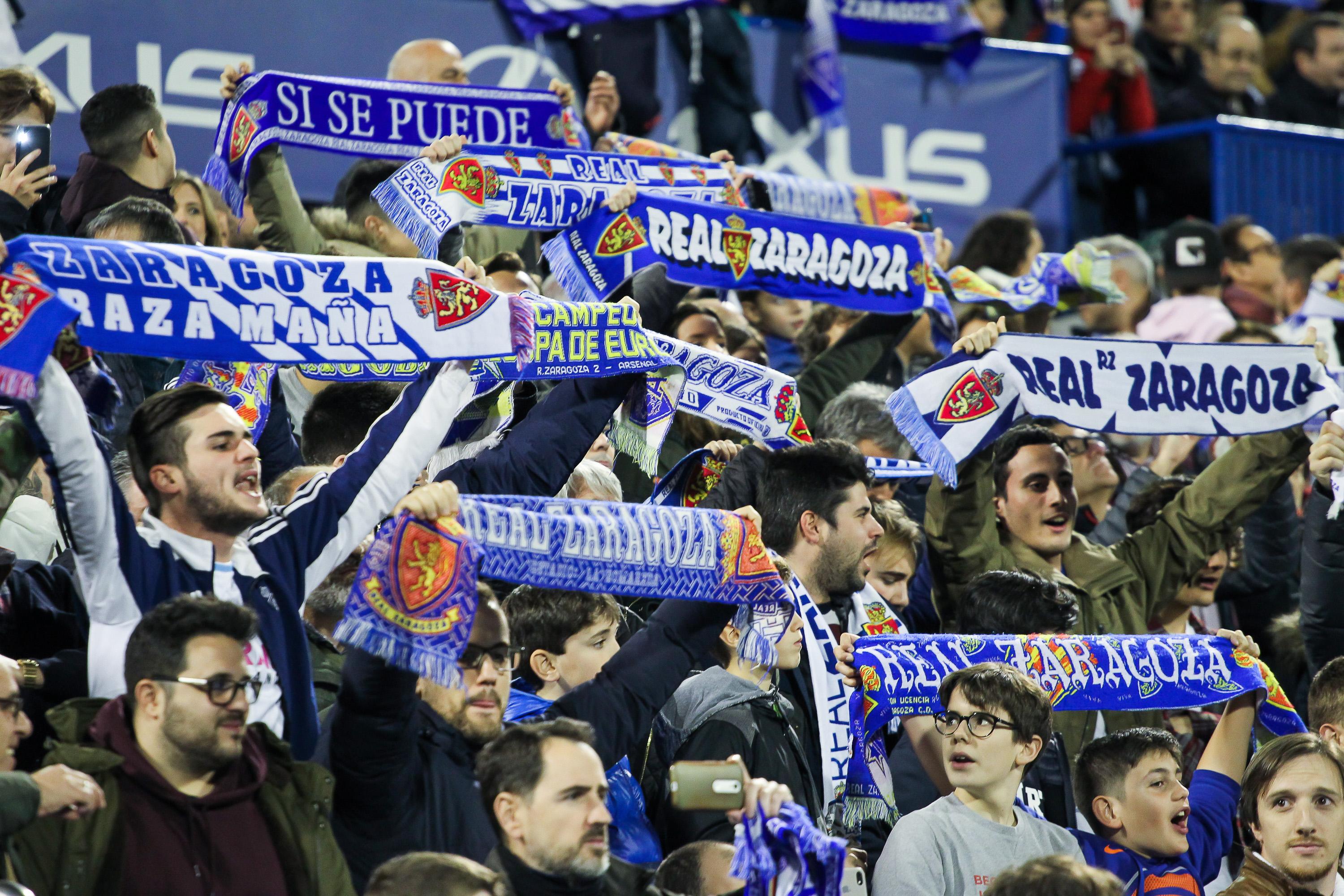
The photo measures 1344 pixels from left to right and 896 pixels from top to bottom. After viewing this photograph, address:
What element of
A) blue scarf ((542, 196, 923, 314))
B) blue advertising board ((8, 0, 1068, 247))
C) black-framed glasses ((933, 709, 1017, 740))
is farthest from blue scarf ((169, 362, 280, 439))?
blue advertising board ((8, 0, 1068, 247))

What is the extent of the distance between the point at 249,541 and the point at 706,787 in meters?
1.24

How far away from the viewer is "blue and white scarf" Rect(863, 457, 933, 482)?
20.7 ft

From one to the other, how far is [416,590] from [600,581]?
58 cm

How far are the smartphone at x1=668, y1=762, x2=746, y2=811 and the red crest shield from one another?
3.59m

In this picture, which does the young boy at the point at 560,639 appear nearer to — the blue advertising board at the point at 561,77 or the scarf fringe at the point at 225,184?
the scarf fringe at the point at 225,184

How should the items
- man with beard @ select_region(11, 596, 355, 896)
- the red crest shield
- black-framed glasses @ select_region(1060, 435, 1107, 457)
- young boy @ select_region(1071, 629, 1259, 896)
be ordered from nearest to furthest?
Answer: 1. man with beard @ select_region(11, 596, 355, 896)
2. young boy @ select_region(1071, 629, 1259, 896)
3. the red crest shield
4. black-framed glasses @ select_region(1060, 435, 1107, 457)

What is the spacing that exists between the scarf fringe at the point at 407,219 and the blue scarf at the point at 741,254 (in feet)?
1.59

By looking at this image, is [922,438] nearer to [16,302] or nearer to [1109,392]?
[1109,392]

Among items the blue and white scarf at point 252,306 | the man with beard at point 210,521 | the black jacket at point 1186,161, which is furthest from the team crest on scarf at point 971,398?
the black jacket at point 1186,161

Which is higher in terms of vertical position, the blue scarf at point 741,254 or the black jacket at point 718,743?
the blue scarf at point 741,254

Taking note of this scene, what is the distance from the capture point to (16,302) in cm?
381

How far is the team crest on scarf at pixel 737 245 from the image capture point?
6238 millimetres

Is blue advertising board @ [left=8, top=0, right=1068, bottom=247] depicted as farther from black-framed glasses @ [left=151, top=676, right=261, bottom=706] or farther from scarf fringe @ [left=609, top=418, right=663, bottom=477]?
black-framed glasses @ [left=151, top=676, right=261, bottom=706]

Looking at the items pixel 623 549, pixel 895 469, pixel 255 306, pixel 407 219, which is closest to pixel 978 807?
pixel 623 549
